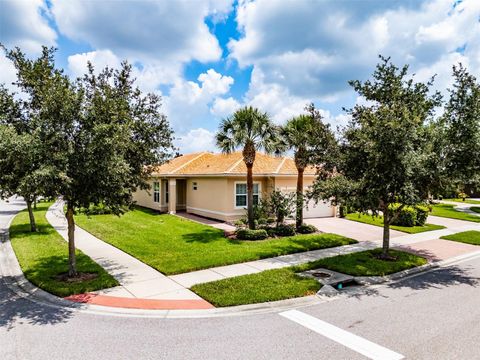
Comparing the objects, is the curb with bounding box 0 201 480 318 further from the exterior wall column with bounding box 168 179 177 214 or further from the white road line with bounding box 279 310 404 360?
the exterior wall column with bounding box 168 179 177 214

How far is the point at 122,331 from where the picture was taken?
6.60m

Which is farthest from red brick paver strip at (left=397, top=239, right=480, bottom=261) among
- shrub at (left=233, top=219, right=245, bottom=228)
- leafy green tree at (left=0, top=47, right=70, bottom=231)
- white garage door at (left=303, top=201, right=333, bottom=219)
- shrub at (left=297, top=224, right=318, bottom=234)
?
leafy green tree at (left=0, top=47, right=70, bottom=231)

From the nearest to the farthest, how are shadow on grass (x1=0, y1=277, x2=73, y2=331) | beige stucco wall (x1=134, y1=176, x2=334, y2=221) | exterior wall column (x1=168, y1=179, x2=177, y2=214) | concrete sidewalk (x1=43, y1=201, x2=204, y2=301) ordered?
shadow on grass (x1=0, y1=277, x2=73, y2=331), concrete sidewalk (x1=43, y1=201, x2=204, y2=301), beige stucco wall (x1=134, y1=176, x2=334, y2=221), exterior wall column (x1=168, y1=179, x2=177, y2=214)

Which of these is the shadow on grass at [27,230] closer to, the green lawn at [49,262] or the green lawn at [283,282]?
the green lawn at [49,262]

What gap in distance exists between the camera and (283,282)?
943 cm

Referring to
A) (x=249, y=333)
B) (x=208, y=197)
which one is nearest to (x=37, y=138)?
(x=249, y=333)

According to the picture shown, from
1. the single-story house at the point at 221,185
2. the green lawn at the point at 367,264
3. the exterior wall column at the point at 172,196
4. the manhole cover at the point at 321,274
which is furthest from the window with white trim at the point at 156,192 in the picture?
the manhole cover at the point at 321,274

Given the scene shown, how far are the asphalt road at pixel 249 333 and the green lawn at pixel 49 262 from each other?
919mm

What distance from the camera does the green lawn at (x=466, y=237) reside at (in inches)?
637

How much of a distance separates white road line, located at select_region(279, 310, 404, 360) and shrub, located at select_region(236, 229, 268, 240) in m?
7.55

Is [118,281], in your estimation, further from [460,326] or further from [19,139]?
[460,326]

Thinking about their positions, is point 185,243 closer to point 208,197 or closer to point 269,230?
point 269,230

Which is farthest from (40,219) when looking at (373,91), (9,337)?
(373,91)

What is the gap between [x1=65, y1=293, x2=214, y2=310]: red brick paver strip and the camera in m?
7.80
